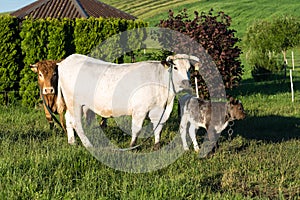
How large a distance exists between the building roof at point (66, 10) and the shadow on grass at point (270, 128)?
1485 centimetres

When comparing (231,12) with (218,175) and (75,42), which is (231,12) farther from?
(218,175)

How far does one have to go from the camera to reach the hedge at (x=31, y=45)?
54.2ft

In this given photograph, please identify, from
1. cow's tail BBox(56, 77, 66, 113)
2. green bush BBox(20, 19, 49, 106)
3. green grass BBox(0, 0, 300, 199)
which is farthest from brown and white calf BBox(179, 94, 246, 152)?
green bush BBox(20, 19, 49, 106)

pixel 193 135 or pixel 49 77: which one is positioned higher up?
pixel 49 77

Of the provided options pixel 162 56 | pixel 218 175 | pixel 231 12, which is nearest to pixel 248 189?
pixel 218 175

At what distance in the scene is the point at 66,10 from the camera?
26188mm

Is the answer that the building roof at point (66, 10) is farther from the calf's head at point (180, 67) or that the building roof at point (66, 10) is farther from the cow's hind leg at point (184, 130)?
the calf's head at point (180, 67)

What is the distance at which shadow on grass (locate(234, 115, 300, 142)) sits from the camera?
10367 millimetres

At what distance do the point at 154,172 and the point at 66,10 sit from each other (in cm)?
2092

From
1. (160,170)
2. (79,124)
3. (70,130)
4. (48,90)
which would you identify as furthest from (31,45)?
(160,170)

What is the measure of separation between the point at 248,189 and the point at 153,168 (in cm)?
136

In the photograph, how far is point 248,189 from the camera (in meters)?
6.33

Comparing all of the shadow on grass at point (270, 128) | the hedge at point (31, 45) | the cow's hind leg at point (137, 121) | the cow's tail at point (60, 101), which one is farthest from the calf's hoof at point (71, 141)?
the hedge at point (31, 45)

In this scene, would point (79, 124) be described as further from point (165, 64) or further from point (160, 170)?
point (160, 170)
